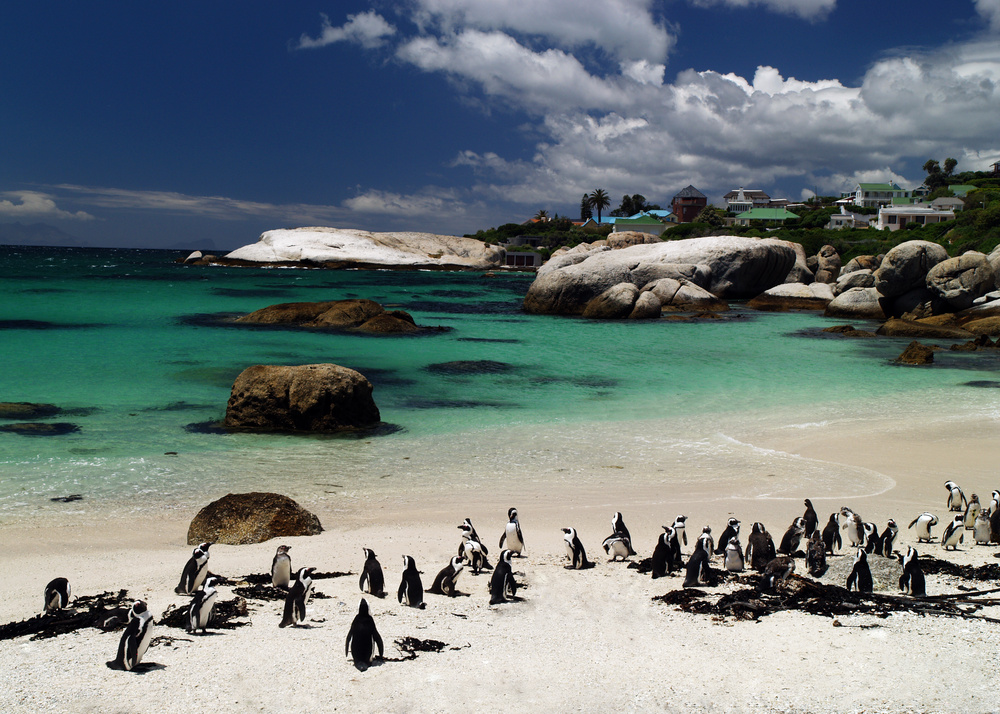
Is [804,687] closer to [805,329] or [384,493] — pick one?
[384,493]

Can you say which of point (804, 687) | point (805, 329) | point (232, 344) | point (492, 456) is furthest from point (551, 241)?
point (804, 687)

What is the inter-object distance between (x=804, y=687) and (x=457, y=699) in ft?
6.34

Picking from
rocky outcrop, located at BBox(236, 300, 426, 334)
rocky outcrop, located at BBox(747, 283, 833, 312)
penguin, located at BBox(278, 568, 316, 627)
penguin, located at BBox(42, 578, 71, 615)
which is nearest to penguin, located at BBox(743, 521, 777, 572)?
penguin, located at BBox(278, 568, 316, 627)

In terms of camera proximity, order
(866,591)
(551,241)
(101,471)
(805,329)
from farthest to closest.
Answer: (551,241), (805,329), (101,471), (866,591)

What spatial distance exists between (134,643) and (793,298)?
36.9 meters

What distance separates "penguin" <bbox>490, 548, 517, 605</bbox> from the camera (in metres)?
5.21

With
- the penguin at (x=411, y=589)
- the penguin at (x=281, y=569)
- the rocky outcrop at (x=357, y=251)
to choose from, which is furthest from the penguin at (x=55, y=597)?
the rocky outcrop at (x=357, y=251)

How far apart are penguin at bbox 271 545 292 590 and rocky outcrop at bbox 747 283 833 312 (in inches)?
1317

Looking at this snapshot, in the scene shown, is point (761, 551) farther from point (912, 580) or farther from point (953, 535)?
point (953, 535)

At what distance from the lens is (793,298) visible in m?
36.3

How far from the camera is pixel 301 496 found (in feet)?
26.7

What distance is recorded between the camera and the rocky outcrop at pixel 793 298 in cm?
3556

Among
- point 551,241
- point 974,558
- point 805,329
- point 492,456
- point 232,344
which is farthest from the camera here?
point 551,241

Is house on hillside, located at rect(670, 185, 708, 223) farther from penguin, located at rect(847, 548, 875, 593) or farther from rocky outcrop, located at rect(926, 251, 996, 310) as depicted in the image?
penguin, located at rect(847, 548, 875, 593)
